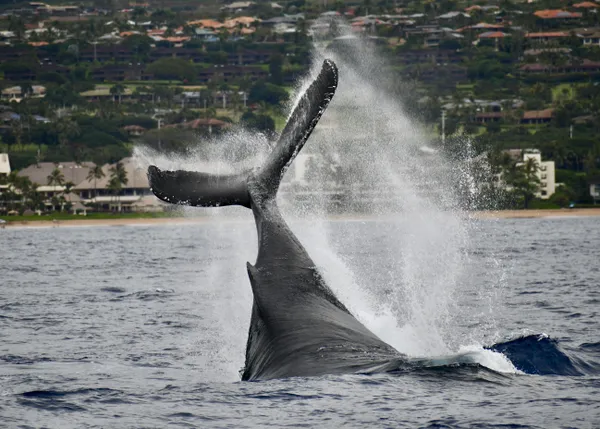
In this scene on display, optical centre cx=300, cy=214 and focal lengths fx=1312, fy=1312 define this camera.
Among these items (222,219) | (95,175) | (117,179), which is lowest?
(222,219)

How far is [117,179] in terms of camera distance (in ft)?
480

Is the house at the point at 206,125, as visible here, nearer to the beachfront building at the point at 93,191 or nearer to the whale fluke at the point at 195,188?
the beachfront building at the point at 93,191

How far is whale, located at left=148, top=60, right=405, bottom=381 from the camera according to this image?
17062 millimetres

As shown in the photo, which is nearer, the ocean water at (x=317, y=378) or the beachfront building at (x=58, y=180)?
the ocean water at (x=317, y=378)

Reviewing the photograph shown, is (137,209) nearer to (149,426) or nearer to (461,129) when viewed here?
(461,129)

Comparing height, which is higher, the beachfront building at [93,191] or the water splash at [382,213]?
the water splash at [382,213]

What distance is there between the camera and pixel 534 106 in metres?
194

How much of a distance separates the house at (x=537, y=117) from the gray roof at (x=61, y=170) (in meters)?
63.2

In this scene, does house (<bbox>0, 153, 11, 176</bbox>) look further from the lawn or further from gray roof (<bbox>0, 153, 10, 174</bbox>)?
the lawn

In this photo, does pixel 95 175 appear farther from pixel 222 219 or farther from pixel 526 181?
pixel 526 181

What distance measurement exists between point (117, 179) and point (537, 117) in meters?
70.0

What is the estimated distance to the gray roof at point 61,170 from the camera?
158750 mm

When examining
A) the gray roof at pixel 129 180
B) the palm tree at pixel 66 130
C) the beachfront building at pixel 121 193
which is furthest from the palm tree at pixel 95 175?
the palm tree at pixel 66 130

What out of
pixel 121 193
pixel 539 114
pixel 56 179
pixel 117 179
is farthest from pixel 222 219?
pixel 539 114
